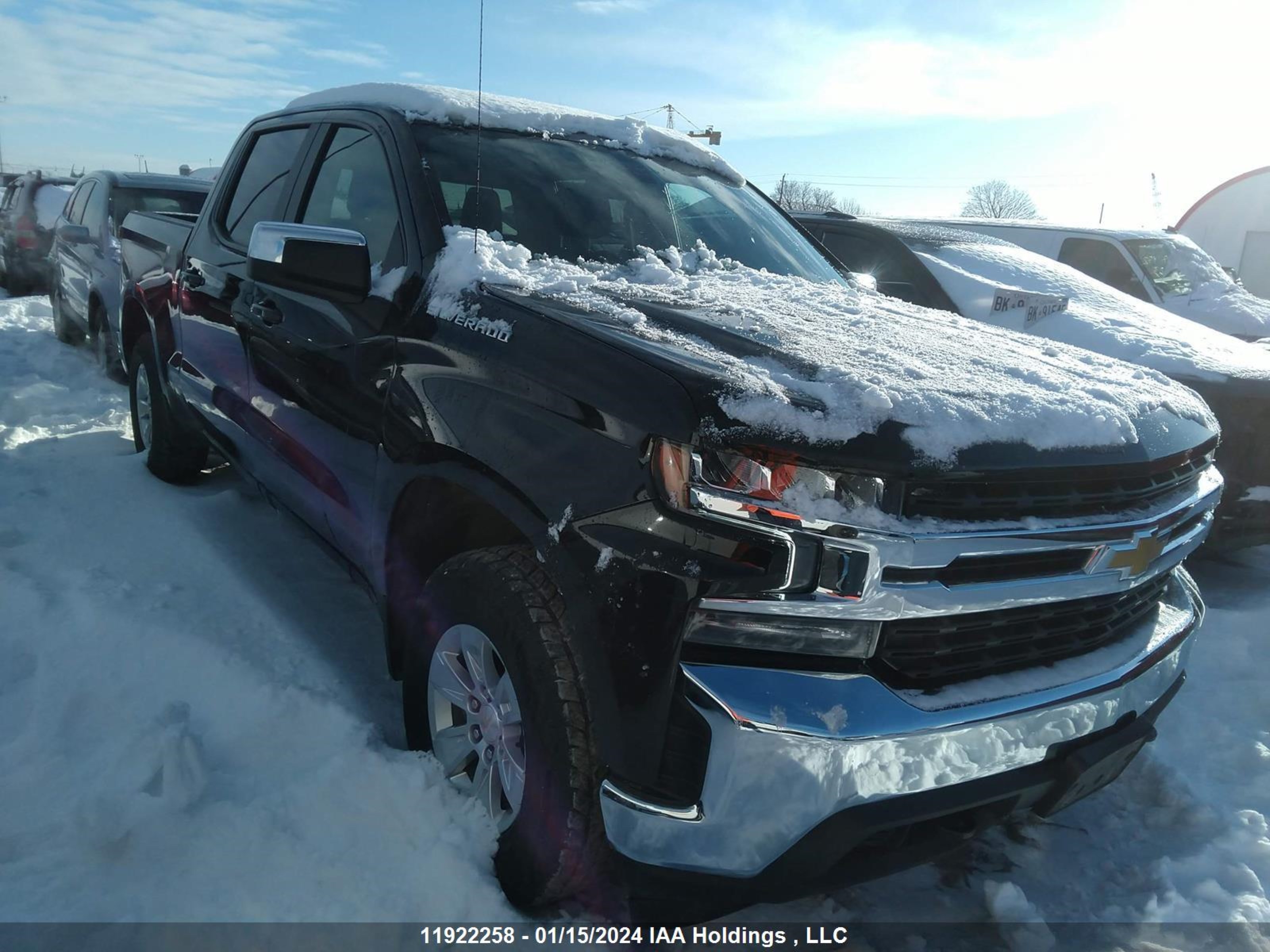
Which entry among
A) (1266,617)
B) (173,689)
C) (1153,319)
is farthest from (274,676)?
(1153,319)

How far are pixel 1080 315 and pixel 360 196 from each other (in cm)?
428

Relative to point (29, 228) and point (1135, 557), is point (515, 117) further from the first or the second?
point (29, 228)

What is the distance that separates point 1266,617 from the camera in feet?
13.0

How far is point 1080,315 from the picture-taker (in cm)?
538

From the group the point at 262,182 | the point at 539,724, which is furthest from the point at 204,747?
the point at 262,182

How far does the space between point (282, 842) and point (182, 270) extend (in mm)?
2830

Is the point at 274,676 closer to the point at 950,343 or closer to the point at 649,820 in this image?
the point at 649,820

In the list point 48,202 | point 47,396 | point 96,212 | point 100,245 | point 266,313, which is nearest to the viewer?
point 266,313

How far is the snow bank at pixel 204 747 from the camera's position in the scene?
204 cm

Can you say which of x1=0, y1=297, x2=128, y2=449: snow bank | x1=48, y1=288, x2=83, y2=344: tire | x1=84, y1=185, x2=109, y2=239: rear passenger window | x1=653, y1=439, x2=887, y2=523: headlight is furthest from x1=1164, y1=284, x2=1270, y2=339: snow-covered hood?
x1=48, y1=288, x2=83, y2=344: tire

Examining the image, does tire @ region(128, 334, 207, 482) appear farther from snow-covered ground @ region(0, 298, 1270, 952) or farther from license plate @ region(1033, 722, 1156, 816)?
license plate @ region(1033, 722, 1156, 816)

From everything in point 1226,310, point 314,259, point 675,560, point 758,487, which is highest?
point 314,259

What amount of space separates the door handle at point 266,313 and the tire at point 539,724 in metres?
1.37

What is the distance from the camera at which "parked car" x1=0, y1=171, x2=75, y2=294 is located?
11938mm
